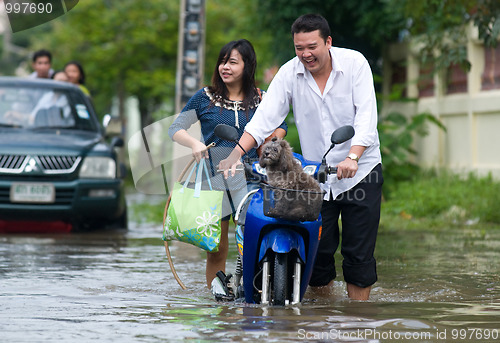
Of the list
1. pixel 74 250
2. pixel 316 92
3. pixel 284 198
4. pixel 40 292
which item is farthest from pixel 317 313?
pixel 74 250

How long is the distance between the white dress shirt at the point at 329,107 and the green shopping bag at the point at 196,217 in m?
0.51

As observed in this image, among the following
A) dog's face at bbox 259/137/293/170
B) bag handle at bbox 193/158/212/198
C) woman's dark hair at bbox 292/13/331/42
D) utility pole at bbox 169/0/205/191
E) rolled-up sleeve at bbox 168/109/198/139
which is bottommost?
bag handle at bbox 193/158/212/198

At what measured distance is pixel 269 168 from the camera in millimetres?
5707

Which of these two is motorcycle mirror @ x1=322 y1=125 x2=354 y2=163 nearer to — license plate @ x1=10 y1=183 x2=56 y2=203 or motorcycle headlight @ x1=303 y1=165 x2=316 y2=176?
motorcycle headlight @ x1=303 y1=165 x2=316 y2=176

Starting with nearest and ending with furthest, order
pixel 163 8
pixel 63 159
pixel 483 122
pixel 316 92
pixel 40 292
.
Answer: pixel 316 92 → pixel 40 292 → pixel 63 159 → pixel 483 122 → pixel 163 8

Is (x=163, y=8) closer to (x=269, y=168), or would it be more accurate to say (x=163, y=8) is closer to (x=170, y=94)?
(x=170, y=94)

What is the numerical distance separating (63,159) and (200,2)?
3.65m

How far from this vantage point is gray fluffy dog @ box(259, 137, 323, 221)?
5621 millimetres

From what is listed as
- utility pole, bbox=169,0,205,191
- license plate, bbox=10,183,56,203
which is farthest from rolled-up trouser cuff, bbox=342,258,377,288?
utility pole, bbox=169,0,205,191

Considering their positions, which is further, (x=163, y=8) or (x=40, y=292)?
(x=163, y=8)

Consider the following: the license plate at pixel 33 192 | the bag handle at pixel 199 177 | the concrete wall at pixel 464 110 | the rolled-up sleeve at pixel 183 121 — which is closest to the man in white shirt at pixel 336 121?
the bag handle at pixel 199 177

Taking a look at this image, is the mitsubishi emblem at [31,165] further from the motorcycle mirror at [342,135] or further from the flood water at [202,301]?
the motorcycle mirror at [342,135]

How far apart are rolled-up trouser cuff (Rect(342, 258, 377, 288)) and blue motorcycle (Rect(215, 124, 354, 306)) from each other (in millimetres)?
566

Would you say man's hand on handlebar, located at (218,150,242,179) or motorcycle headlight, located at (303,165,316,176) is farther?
man's hand on handlebar, located at (218,150,242,179)
